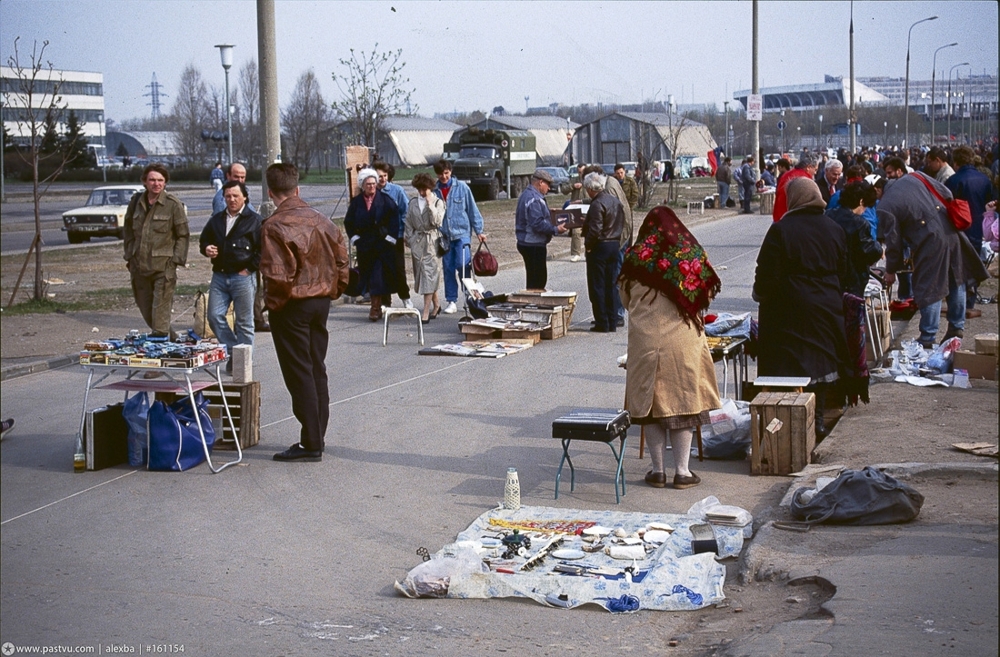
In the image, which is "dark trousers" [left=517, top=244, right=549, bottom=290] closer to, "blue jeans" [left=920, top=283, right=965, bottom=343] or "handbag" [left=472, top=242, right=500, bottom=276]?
"handbag" [left=472, top=242, right=500, bottom=276]

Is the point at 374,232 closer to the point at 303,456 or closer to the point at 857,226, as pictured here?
the point at 857,226

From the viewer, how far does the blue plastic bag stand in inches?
337

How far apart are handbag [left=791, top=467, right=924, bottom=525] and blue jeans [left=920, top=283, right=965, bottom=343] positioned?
5.95 meters

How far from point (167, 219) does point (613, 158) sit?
217 feet

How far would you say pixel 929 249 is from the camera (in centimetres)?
1252

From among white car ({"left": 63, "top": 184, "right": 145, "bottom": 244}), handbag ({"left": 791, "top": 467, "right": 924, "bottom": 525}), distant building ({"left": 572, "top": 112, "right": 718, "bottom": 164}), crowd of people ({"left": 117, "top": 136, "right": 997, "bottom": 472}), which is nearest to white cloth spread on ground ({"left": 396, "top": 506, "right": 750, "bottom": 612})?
handbag ({"left": 791, "top": 467, "right": 924, "bottom": 525})

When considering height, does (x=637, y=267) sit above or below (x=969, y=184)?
below

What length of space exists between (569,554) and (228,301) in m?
6.15

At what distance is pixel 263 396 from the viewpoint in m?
11.2

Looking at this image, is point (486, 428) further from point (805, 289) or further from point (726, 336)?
point (805, 289)

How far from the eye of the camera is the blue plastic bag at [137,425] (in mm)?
8562

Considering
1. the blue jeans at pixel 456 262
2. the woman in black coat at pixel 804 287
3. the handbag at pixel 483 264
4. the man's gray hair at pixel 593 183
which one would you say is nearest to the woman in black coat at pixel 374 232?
the blue jeans at pixel 456 262

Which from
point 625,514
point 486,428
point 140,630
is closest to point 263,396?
point 486,428

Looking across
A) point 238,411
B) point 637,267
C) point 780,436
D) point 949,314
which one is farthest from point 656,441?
point 949,314
